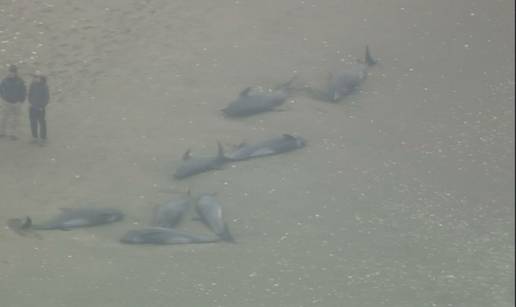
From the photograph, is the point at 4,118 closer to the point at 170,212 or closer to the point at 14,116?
the point at 14,116

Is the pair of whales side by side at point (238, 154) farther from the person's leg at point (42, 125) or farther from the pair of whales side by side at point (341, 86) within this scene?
the person's leg at point (42, 125)

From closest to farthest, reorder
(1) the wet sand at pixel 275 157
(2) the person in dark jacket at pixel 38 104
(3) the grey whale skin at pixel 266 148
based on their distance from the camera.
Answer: (1) the wet sand at pixel 275 157, (3) the grey whale skin at pixel 266 148, (2) the person in dark jacket at pixel 38 104

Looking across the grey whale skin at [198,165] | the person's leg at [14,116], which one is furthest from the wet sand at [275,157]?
the person's leg at [14,116]

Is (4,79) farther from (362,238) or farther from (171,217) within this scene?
(362,238)

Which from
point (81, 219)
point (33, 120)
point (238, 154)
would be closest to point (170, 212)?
point (81, 219)

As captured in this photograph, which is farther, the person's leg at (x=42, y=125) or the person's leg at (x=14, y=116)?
the person's leg at (x=14, y=116)

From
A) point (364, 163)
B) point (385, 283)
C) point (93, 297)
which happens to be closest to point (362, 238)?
point (385, 283)
